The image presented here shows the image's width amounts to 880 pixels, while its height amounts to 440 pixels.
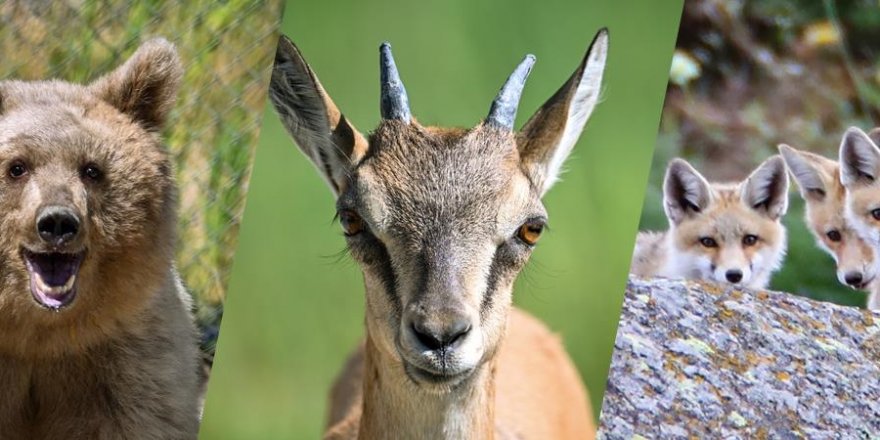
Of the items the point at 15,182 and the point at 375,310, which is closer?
the point at 375,310

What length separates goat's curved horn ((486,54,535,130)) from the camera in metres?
4.30

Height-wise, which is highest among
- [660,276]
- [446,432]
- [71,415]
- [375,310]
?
[660,276]

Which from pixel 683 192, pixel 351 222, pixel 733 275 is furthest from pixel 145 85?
pixel 733 275

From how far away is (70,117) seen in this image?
4570mm

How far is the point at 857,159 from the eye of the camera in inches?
186

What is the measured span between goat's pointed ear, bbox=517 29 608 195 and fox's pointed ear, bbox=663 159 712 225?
0.50 meters

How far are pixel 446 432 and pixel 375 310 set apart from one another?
482 millimetres

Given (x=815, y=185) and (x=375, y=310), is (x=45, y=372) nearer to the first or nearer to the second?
(x=375, y=310)

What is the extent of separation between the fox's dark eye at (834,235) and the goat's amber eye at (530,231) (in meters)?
1.34

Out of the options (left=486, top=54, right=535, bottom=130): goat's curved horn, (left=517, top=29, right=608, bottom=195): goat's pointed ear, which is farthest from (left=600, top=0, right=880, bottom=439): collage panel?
(left=486, top=54, right=535, bottom=130): goat's curved horn

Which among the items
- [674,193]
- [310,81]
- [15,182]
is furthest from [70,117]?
[674,193]

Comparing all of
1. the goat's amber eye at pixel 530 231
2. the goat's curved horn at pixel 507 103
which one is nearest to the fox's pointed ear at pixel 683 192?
the goat's curved horn at pixel 507 103

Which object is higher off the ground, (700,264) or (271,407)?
(700,264)

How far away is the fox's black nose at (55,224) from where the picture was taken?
427 centimetres
